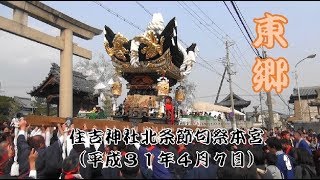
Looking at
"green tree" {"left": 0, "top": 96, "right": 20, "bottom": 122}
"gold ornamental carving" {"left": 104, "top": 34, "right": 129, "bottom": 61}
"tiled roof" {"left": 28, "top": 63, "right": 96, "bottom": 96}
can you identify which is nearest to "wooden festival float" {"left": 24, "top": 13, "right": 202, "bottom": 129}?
"gold ornamental carving" {"left": 104, "top": 34, "right": 129, "bottom": 61}

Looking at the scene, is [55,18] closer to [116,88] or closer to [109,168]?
[109,168]

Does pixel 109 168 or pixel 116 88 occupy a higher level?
pixel 116 88

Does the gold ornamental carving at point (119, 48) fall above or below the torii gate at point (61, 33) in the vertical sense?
above

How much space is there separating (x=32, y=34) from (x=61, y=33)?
50.7 inches

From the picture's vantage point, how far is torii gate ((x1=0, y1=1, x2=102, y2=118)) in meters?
8.00

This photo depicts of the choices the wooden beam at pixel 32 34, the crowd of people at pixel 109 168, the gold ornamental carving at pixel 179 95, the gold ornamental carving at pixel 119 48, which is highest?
the gold ornamental carving at pixel 119 48

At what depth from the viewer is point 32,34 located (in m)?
8.52

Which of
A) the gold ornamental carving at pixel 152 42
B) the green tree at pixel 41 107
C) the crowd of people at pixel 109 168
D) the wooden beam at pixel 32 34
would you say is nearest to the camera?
the crowd of people at pixel 109 168

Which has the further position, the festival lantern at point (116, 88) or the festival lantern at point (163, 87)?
the festival lantern at point (116, 88)

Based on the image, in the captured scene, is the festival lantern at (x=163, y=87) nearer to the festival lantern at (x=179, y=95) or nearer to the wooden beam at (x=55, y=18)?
the festival lantern at (x=179, y=95)

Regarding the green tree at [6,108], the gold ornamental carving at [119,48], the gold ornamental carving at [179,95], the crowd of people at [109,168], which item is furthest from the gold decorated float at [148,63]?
the green tree at [6,108]

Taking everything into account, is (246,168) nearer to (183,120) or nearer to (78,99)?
(183,120)

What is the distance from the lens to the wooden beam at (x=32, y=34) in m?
7.79

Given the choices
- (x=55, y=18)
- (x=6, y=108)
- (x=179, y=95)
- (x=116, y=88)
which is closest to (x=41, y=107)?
(x=6, y=108)
